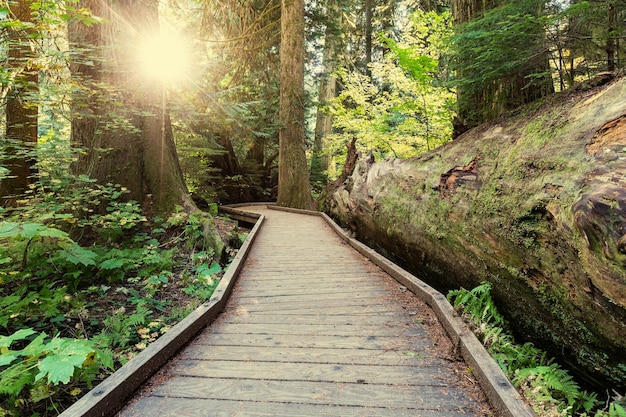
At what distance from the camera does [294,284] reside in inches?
164

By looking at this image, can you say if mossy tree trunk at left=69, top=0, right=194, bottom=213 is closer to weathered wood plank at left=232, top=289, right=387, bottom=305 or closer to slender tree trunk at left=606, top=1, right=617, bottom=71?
weathered wood plank at left=232, top=289, right=387, bottom=305

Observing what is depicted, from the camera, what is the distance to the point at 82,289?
4082 millimetres

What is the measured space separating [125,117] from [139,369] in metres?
5.36

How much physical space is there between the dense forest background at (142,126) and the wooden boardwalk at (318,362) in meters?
0.69

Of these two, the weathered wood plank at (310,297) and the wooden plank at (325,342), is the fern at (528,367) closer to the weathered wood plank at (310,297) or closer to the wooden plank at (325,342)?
the wooden plank at (325,342)

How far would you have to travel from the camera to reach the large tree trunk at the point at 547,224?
2.05m

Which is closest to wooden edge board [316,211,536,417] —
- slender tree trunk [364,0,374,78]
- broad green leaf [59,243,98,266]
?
broad green leaf [59,243,98,266]

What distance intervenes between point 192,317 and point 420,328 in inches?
78.9

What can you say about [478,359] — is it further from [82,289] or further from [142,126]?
[142,126]

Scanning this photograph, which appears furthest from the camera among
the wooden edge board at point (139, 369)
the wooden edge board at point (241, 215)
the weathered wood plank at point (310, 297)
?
the wooden edge board at point (241, 215)

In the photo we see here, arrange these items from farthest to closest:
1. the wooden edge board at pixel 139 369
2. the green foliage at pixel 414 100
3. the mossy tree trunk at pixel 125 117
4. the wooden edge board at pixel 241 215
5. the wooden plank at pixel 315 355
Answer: the wooden edge board at pixel 241 215
the green foliage at pixel 414 100
the mossy tree trunk at pixel 125 117
the wooden plank at pixel 315 355
the wooden edge board at pixel 139 369

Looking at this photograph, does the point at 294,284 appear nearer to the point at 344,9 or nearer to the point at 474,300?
the point at 474,300

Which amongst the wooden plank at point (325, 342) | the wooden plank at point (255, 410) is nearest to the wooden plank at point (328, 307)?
the wooden plank at point (325, 342)

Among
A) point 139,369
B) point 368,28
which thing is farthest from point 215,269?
point 368,28
